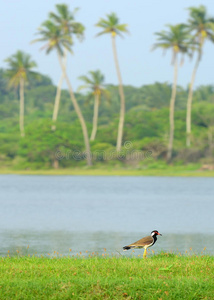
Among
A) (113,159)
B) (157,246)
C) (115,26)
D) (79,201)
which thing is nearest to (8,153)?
(113,159)

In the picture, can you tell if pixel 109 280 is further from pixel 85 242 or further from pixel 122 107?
pixel 122 107

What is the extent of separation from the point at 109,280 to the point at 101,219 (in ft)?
62.2

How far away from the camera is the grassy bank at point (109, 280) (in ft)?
27.5

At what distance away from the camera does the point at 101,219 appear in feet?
90.8

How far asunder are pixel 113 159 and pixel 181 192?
35.6 meters

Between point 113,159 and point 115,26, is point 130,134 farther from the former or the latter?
point 115,26

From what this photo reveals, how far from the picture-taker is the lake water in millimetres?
18203

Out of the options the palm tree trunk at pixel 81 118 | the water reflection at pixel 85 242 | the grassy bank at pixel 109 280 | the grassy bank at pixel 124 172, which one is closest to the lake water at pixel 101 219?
the water reflection at pixel 85 242

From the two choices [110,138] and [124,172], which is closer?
[124,172]

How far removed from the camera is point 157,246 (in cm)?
1769

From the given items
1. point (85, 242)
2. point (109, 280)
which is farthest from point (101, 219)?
point (109, 280)

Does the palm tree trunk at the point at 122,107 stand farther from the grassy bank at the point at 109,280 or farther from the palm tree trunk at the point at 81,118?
the grassy bank at the point at 109,280

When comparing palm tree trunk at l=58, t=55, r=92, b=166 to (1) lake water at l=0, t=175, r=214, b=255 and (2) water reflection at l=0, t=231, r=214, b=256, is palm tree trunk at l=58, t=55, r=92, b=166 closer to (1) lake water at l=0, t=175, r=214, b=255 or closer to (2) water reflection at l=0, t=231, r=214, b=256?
(1) lake water at l=0, t=175, r=214, b=255

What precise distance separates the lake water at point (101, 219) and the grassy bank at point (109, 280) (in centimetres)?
565
